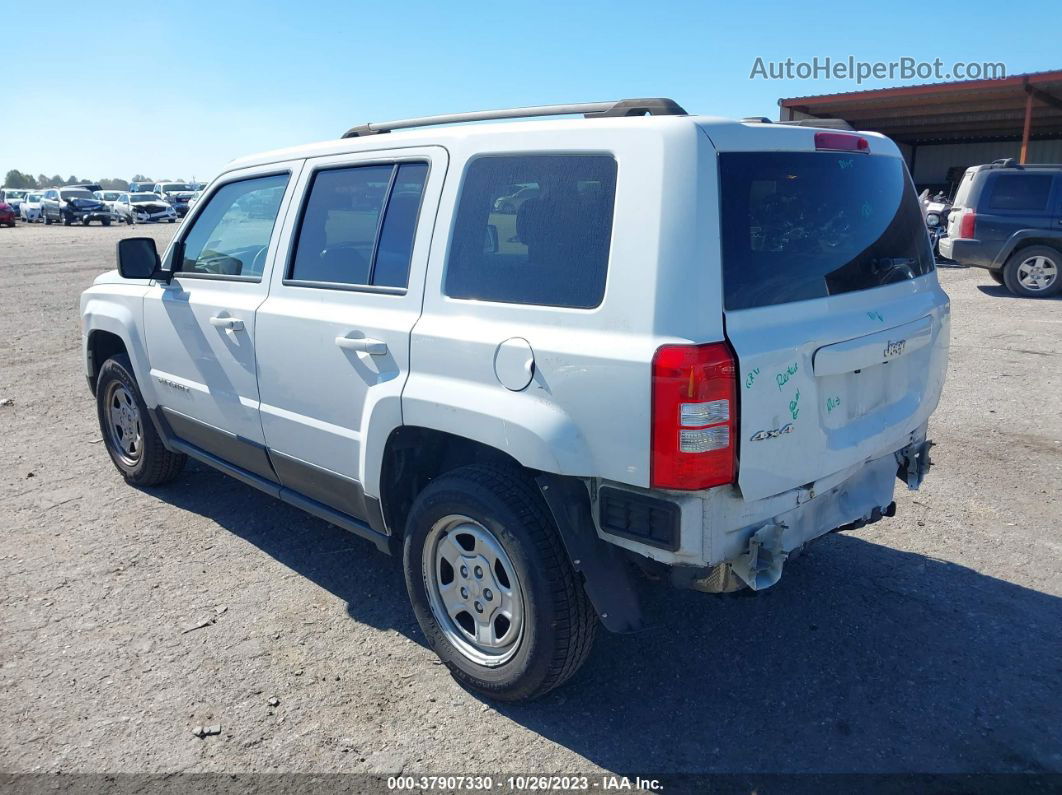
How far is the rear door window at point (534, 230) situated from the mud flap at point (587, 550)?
61cm

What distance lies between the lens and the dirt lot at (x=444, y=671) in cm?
290

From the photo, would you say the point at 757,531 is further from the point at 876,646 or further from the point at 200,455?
the point at 200,455

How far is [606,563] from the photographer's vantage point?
9.10ft

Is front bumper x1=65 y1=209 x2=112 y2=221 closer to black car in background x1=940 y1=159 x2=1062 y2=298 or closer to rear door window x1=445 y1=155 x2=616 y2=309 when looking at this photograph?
black car in background x1=940 y1=159 x2=1062 y2=298

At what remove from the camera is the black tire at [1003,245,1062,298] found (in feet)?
41.5

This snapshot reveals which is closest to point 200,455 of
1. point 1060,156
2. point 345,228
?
point 345,228

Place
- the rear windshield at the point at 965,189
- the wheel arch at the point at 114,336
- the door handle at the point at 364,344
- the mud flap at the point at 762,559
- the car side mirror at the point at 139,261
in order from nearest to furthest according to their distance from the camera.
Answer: the mud flap at the point at 762,559
the door handle at the point at 364,344
the car side mirror at the point at 139,261
the wheel arch at the point at 114,336
the rear windshield at the point at 965,189

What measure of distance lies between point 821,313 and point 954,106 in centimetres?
2485

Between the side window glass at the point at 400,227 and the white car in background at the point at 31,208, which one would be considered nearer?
the side window glass at the point at 400,227

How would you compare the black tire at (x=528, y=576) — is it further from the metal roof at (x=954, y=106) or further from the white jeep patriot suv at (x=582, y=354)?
the metal roof at (x=954, y=106)

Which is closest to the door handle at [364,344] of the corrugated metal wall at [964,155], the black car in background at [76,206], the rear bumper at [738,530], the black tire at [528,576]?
the black tire at [528,576]

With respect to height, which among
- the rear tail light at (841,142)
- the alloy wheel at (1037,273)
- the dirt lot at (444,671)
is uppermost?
the rear tail light at (841,142)

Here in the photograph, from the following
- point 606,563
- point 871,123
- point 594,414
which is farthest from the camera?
point 871,123

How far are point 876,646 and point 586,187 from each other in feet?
7.40
